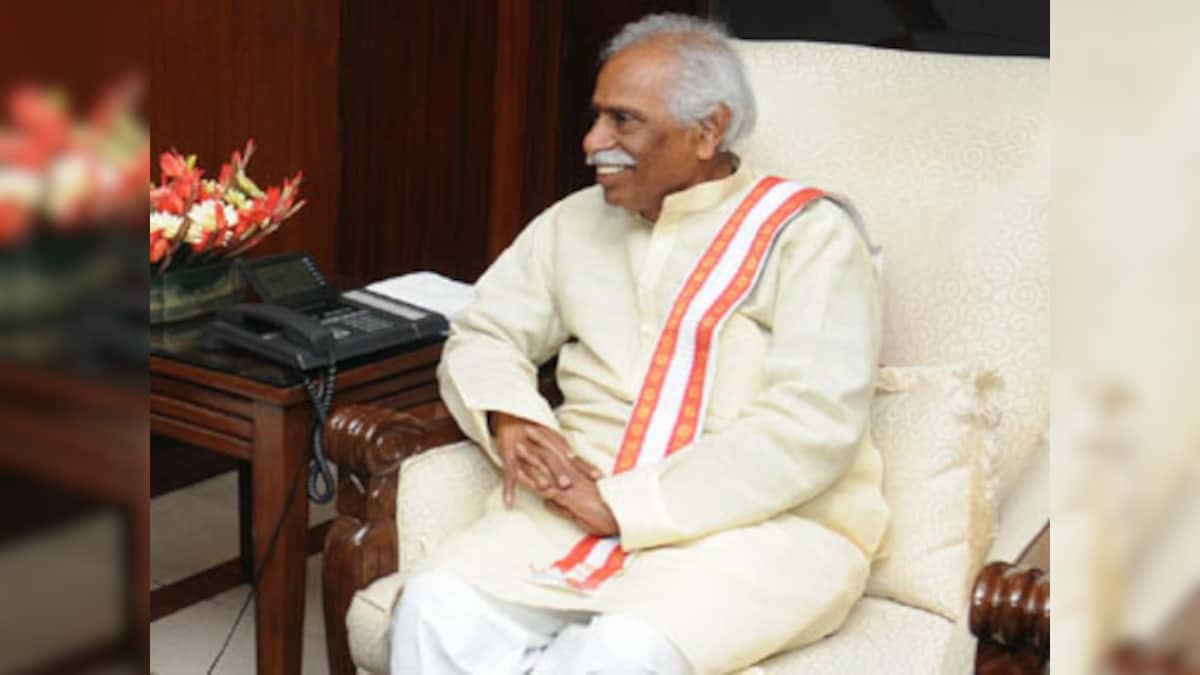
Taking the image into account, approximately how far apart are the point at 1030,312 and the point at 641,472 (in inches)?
21.5

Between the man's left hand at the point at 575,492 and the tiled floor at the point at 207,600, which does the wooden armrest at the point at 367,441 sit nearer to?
the man's left hand at the point at 575,492

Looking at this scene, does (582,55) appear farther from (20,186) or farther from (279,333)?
(20,186)

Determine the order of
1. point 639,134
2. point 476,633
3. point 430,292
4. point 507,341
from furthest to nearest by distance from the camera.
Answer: point 430,292 < point 507,341 < point 639,134 < point 476,633

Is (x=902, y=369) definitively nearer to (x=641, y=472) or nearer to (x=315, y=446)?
(x=641, y=472)

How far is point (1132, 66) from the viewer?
0.37ft

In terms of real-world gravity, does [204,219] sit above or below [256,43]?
below

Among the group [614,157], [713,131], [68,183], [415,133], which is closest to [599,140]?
[614,157]

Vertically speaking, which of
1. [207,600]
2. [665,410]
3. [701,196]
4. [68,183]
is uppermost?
[68,183]

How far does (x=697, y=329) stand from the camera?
1.93 m

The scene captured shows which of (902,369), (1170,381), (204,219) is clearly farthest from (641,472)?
(1170,381)

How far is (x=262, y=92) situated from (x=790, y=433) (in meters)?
1.82

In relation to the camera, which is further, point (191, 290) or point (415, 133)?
point (415, 133)

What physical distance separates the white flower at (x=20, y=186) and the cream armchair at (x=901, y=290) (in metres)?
1.62

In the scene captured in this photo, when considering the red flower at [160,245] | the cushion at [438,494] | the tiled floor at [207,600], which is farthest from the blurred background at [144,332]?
the tiled floor at [207,600]
